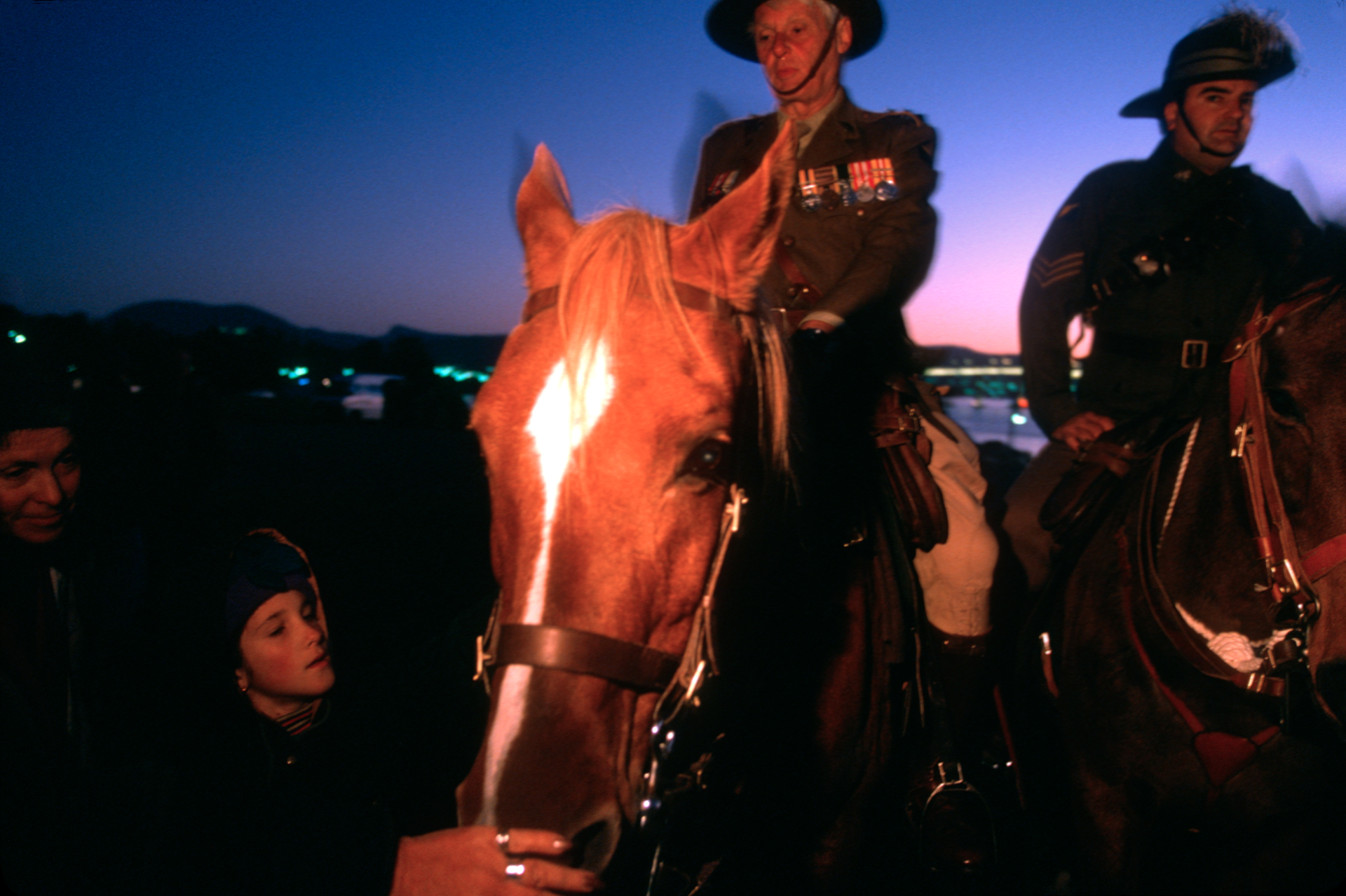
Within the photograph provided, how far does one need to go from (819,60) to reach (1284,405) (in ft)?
7.35

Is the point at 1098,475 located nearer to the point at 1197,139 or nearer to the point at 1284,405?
the point at 1284,405

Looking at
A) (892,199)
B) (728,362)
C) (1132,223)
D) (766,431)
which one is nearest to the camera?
(728,362)

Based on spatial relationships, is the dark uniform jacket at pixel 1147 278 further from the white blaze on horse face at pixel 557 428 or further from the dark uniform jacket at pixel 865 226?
the white blaze on horse face at pixel 557 428

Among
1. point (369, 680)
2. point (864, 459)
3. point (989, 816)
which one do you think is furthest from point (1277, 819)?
point (369, 680)

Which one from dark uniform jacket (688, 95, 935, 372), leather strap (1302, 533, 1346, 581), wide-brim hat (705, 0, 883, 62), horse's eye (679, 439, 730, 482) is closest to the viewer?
horse's eye (679, 439, 730, 482)

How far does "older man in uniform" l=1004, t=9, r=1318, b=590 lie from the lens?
3.21 metres

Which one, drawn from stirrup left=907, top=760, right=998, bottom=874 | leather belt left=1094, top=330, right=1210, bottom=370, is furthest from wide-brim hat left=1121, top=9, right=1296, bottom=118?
stirrup left=907, top=760, right=998, bottom=874

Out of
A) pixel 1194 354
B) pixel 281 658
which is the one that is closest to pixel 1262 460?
pixel 1194 354

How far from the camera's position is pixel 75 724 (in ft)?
7.06

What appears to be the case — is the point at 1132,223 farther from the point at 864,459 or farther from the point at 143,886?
the point at 143,886

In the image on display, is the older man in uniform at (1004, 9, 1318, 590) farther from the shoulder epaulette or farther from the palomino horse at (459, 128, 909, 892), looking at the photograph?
the palomino horse at (459, 128, 909, 892)

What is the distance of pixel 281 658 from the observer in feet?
8.59

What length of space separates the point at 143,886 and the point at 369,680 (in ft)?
6.59

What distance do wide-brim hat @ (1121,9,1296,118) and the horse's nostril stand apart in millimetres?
4263
